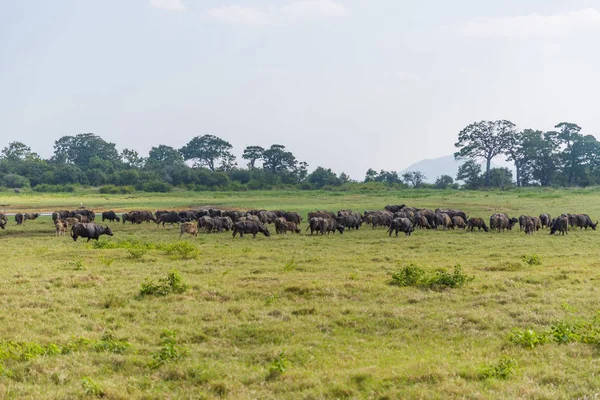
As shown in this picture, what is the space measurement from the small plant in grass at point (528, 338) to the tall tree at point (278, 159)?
3594 inches

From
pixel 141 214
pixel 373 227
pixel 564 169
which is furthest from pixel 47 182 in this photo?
pixel 564 169

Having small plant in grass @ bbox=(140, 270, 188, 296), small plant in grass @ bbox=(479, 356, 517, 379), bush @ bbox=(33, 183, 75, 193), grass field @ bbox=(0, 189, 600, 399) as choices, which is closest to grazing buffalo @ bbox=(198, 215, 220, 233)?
grass field @ bbox=(0, 189, 600, 399)

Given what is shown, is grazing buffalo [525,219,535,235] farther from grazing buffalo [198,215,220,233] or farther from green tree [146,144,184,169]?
green tree [146,144,184,169]

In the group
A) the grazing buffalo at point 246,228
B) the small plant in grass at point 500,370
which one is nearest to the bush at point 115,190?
the grazing buffalo at point 246,228

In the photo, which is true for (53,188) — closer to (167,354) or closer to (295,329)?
(295,329)

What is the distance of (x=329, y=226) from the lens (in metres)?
26.7

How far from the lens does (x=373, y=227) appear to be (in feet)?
97.1

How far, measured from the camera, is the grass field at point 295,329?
6.48 m

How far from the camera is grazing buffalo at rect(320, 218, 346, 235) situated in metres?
26.3

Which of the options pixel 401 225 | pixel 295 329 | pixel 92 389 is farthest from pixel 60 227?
pixel 92 389

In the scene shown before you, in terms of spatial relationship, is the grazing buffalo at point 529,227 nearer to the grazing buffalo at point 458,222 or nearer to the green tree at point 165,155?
the grazing buffalo at point 458,222

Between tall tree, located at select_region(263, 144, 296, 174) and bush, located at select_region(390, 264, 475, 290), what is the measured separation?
86760mm

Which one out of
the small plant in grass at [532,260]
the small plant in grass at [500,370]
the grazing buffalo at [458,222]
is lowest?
the small plant in grass at [532,260]

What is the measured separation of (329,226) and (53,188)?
60913 mm
